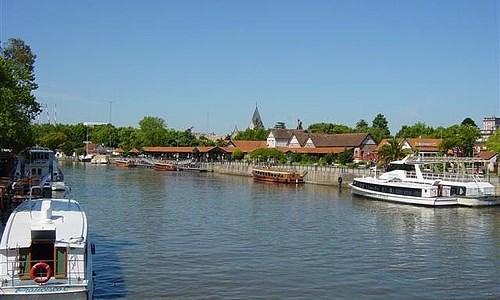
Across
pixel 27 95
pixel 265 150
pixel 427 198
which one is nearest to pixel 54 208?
pixel 27 95

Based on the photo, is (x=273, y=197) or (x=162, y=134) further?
(x=162, y=134)

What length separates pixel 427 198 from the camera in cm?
4872

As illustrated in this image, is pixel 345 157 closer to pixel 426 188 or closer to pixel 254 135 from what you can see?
pixel 426 188

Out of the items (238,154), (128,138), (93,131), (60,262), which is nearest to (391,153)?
(238,154)

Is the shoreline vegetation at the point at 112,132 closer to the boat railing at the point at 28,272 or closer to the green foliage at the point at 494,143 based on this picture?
the green foliage at the point at 494,143

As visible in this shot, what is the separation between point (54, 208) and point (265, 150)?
8295cm

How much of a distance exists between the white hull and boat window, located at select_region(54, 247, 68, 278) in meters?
37.7

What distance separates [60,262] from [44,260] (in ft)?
1.72

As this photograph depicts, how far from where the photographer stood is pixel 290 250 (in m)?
28.5

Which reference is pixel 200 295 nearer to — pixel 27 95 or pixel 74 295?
pixel 74 295

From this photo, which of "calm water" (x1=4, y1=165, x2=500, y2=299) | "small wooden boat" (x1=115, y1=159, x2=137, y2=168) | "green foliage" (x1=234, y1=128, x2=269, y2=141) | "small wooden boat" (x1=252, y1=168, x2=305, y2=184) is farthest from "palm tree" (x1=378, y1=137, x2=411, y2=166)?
"green foliage" (x1=234, y1=128, x2=269, y2=141)

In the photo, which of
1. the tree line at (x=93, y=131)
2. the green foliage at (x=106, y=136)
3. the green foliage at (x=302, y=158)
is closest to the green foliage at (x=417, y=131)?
the tree line at (x=93, y=131)

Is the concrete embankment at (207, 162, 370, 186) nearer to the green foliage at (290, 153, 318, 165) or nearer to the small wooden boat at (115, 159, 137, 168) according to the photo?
the green foliage at (290, 153, 318, 165)

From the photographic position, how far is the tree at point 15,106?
40375 millimetres
